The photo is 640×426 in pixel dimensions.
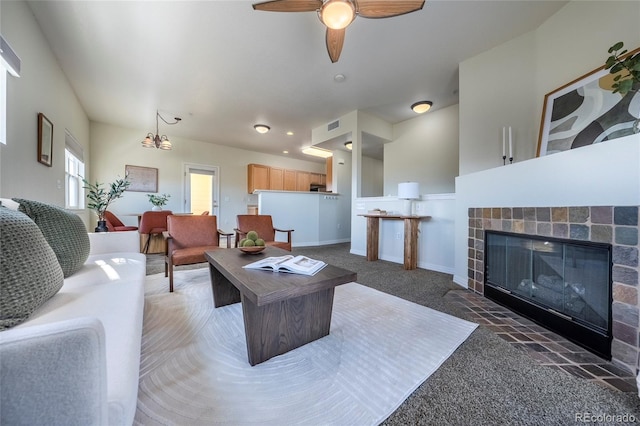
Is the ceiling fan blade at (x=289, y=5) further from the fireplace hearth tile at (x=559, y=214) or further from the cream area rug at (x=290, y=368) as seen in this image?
the cream area rug at (x=290, y=368)

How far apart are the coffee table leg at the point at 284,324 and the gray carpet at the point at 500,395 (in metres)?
0.64

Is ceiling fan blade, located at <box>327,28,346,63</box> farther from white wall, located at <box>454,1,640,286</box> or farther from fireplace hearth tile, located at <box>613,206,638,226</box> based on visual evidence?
fireplace hearth tile, located at <box>613,206,638,226</box>

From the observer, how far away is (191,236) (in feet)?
9.00

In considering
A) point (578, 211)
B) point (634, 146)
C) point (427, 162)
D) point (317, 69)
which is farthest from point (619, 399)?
point (427, 162)

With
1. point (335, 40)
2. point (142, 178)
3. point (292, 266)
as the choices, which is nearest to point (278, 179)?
point (142, 178)

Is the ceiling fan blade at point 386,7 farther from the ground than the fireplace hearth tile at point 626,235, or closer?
farther from the ground

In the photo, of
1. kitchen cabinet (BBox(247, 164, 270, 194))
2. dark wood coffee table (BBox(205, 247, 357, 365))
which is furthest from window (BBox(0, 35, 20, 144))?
kitchen cabinet (BBox(247, 164, 270, 194))

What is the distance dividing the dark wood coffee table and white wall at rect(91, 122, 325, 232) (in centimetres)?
529

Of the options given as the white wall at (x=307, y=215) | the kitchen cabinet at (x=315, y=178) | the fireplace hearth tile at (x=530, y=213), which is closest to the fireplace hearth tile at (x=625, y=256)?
the fireplace hearth tile at (x=530, y=213)

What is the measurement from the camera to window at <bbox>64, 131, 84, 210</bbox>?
3.71m

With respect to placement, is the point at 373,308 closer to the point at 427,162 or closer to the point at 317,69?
the point at 317,69

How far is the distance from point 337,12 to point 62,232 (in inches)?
92.2

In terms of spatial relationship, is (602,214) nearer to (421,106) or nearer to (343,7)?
(343,7)

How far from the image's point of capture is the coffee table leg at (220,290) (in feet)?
6.48
